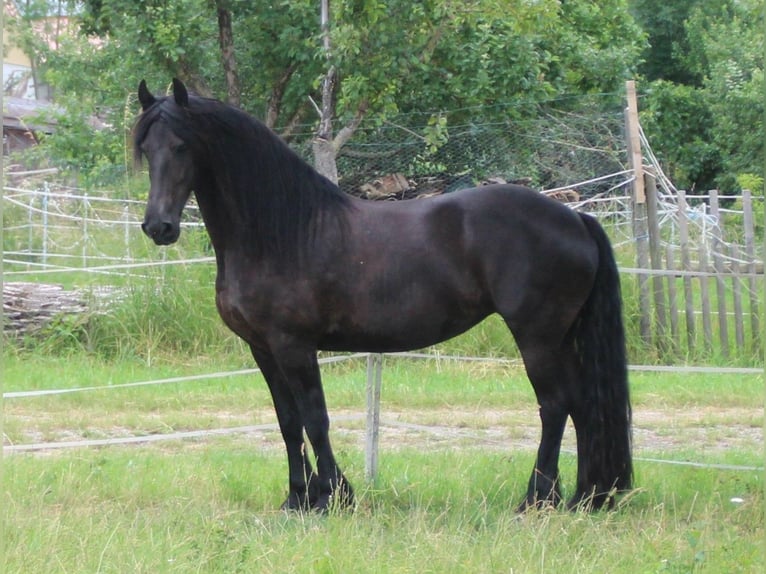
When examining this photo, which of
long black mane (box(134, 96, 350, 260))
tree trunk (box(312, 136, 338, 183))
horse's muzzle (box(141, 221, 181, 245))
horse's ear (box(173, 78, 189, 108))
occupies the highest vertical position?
tree trunk (box(312, 136, 338, 183))

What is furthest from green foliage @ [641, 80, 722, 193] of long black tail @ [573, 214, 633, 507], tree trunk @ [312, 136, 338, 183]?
long black tail @ [573, 214, 633, 507]

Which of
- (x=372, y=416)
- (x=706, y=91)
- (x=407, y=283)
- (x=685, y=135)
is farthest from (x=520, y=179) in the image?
(x=685, y=135)

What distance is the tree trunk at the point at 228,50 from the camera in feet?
37.5

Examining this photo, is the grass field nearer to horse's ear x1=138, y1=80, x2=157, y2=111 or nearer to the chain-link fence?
horse's ear x1=138, y1=80, x2=157, y2=111

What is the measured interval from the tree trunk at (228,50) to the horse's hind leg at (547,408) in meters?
7.80

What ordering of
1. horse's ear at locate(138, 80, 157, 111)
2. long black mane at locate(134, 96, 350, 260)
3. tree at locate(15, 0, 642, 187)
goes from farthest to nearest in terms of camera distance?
tree at locate(15, 0, 642, 187) → long black mane at locate(134, 96, 350, 260) → horse's ear at locate(138, 80, 157, 111)

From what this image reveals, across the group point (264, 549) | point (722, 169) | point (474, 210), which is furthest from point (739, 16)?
point (264, 549)

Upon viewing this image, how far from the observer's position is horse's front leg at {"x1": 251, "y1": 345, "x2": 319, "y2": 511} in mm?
4691

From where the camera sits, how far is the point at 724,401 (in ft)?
24.8

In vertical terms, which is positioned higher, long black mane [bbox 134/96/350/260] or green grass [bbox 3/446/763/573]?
long black mane [bbox 134/96/350/260]

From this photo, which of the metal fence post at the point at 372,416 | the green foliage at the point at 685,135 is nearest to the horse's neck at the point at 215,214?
the metal fence post at the point at 372,416

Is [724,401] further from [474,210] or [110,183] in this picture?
[110,183]

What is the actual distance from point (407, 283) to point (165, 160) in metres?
1.24

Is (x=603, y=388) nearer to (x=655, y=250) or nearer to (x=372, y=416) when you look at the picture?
(x=372, y=416)
